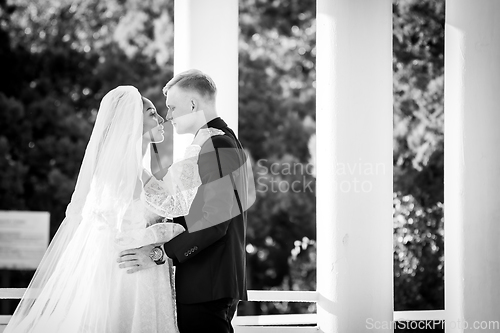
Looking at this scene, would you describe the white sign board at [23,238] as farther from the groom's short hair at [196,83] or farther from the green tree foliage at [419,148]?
the groom's short hair at [196,83]

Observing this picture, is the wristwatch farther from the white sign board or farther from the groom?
the white sign board

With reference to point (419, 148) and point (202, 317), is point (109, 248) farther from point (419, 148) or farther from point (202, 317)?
point (419, 148)

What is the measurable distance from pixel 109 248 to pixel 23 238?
14.3 m

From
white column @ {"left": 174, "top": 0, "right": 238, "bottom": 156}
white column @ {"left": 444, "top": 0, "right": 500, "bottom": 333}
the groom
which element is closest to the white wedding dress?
the groom

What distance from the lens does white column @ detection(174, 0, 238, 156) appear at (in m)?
6.90

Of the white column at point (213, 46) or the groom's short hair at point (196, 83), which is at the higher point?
the white column at point (213, 46)

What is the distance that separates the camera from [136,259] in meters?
5.17

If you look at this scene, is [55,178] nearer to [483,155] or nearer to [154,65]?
[154,65]

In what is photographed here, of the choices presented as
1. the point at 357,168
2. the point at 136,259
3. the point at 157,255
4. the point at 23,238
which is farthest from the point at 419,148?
the point at 23,238

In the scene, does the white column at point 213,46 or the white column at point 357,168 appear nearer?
the white column at point 357,168

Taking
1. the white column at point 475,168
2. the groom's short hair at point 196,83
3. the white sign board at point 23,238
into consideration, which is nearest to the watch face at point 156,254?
the groom's short hair at point 196,83

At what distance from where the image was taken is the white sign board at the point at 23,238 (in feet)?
58.2

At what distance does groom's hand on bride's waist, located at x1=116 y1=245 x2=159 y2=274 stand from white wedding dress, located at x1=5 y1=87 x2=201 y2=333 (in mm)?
47

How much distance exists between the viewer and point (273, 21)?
811 inches
